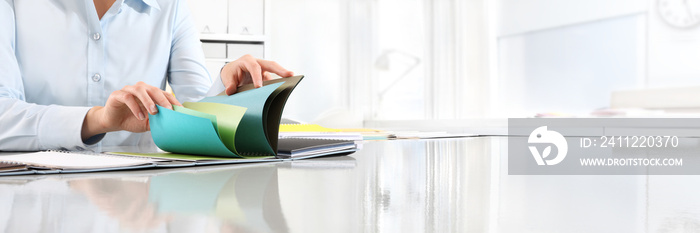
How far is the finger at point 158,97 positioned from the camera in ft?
→ 2.68

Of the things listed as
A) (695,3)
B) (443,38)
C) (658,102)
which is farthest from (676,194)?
(695,3)

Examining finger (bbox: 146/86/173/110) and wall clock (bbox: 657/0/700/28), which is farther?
wall clock (bbox: 657/0/700/28)

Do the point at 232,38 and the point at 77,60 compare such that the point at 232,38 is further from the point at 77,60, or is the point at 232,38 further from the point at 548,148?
the point at 548,148

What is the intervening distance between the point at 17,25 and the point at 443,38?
9.52ft

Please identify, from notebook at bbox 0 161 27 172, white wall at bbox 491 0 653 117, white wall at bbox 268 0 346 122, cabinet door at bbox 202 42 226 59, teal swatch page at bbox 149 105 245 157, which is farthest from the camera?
white wall at bbox 268 0 346 122

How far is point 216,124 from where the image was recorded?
759 millimetres

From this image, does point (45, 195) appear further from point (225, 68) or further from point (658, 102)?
point (658, 102)

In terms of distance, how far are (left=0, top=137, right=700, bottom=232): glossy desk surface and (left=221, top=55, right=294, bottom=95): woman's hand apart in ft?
0.99

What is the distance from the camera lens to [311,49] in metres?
5.00

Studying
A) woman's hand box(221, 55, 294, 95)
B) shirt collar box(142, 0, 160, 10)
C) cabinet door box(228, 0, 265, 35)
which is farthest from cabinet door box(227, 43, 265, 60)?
woman's hand box(221, 55, 294, 95)

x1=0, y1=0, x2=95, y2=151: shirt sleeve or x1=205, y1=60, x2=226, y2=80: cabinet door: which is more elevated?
x1=205, y1=60, x2=226, y2=80: cabinet door

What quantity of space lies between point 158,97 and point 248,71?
212 mm

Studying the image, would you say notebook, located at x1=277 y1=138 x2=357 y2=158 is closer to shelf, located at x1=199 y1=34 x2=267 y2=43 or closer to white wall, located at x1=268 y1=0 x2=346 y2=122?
shelf, located at x1=199 y1=34 x2=267 y2=43

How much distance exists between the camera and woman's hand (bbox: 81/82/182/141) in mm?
819
